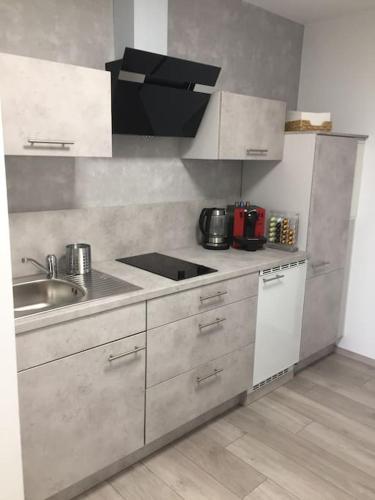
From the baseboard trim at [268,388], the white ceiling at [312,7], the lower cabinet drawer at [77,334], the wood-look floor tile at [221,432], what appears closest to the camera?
the lower cabinet drawer at [77,334]

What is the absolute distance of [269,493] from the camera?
6.52 feet

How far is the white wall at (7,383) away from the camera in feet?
3.80

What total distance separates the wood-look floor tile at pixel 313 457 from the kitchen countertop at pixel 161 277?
2.95 ft

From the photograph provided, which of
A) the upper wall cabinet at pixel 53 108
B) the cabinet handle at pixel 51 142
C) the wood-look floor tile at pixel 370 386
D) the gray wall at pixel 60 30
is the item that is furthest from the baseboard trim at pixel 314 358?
the gray wall at pixel 60 30

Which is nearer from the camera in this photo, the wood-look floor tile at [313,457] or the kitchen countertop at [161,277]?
the kitchen countertop at [161,277]

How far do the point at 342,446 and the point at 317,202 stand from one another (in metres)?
1.45

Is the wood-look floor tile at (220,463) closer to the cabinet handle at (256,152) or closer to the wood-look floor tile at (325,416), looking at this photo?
the wood-look floor tile at (325,416)

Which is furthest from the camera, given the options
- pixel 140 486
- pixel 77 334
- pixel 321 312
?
pixel 321 312

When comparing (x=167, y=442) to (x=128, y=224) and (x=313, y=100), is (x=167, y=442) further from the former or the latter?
(x=313, y=100)

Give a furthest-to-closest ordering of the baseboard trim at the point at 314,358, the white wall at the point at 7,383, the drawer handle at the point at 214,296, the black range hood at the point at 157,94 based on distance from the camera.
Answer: the baseboard trim at the point at 314,358 < the drawer handle at the point at 214,296 < the black range hood at the point at 157,94 < the white wall at the point at 7,383

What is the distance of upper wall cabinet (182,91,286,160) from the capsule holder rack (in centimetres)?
39

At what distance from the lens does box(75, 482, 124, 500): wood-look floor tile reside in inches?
76.0

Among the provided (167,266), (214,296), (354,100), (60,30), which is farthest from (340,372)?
(60,30)

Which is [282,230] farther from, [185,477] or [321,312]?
[185,477]
